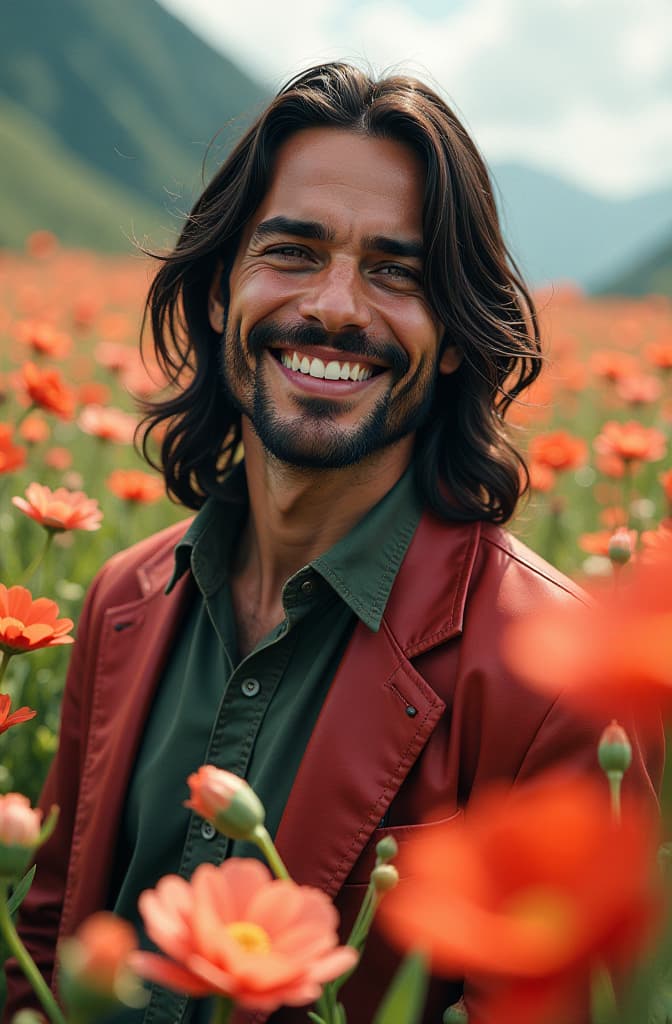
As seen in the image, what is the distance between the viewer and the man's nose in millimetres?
1920

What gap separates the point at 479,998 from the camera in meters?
1.23

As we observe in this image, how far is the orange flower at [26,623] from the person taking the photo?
51.6 inches

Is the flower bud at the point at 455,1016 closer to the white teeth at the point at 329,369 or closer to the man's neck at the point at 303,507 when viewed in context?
the man's neck at the point at 303,507

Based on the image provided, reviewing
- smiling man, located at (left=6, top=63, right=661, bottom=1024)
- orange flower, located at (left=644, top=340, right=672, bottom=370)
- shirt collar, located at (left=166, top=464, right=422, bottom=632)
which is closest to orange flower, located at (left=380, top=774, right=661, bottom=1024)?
smiling man, located at (left=6, top=63, right=661, bottom=1024)

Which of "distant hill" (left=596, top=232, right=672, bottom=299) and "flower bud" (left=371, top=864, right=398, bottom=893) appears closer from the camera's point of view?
"flower bud" (left=371, top=864, right=398, bottom=893)

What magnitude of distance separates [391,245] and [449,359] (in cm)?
33

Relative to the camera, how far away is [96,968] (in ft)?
1.87

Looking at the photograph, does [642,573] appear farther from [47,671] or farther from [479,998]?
[47,671]

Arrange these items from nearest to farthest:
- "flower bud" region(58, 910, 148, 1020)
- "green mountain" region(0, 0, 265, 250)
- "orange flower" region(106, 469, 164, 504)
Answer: "flower bud" region(58, 910, 148, 1020) → "orange flower" region(106, 469, 164, 504) → "green mountain" region(0, 0, 265, 250)

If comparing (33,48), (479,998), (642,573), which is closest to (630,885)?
(642,573)

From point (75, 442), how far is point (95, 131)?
66.8 m

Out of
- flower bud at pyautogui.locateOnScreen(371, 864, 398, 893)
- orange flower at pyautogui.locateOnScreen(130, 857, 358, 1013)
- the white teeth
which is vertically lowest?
flower bud at pyautogui.locateOnScreen(371, 864, 398, 893)

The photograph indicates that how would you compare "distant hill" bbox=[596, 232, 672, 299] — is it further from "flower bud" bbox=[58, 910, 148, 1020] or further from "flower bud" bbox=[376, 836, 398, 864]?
"flower bud" bbox=[58, 910, 148, 1020]

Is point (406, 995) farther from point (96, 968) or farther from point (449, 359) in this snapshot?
point (449, 359)
